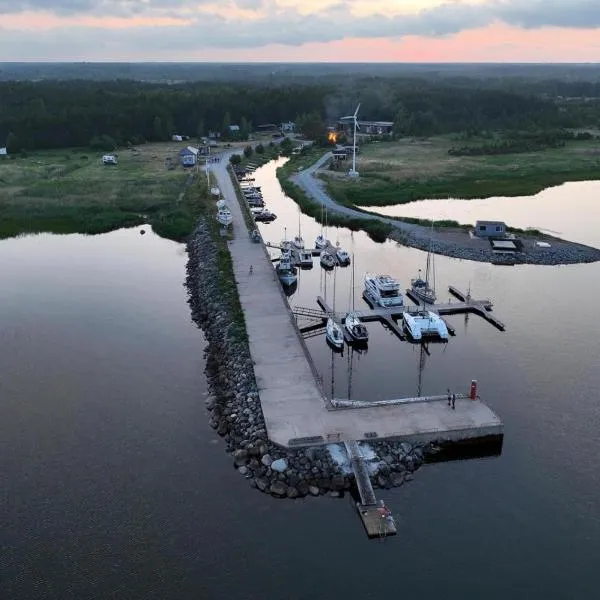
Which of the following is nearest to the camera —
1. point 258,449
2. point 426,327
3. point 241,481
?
point 241,481

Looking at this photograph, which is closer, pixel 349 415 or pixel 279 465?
pixel 279 465

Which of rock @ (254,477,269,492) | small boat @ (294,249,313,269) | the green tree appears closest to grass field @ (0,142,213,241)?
the green tree

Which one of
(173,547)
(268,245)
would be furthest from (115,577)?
(268,245)

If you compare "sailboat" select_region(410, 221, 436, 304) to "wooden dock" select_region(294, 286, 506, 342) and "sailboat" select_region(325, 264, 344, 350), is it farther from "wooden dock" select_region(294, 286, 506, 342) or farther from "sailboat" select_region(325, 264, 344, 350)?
"sailboat" select_region(325, 264, 344, 350)

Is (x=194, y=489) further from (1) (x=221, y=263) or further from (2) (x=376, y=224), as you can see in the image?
(2) (x=376, y=224)

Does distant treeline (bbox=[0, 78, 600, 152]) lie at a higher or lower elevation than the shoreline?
higher

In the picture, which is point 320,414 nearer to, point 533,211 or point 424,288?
point 424,288

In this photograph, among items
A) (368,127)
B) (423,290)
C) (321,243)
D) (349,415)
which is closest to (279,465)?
(349,415)
